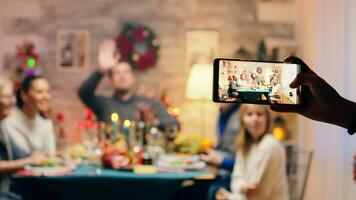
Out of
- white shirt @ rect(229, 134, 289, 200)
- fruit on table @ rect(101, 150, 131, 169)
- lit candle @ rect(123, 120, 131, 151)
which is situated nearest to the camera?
white shirt @ rect(229, 134, 289, 200)

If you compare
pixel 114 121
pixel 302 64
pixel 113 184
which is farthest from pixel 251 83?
pixel 114 121

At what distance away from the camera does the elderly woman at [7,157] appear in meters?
2.72

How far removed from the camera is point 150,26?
3596 mm

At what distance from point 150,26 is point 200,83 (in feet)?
2.24

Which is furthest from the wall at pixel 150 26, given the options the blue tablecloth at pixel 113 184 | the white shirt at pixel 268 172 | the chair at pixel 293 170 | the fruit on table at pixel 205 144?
the white shirt at pixel 268 172

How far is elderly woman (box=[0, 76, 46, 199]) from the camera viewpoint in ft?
8.94

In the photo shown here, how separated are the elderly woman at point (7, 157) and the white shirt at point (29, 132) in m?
0.05

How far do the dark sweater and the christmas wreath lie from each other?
268mm

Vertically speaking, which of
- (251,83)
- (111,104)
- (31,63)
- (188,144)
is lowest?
(188,144)

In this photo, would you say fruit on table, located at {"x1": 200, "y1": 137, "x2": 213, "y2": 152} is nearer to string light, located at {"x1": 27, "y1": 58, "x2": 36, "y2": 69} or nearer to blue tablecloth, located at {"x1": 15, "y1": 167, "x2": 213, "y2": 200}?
blue tablecloth, located at {"x1": 15, "y1": 167, "x2": 213, "y2": 200}

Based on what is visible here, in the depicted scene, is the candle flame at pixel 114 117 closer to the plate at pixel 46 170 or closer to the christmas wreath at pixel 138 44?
the christmas wreath at pixel 138 44

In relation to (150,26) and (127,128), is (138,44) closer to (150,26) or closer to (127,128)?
(150,26)

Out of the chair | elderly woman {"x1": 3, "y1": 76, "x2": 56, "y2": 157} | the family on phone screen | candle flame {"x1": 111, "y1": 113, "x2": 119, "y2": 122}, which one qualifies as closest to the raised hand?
candle flame {"x1": 111, "y1": 113, "x2": 119, "y2": 122}

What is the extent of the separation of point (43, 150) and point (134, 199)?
2.99 feet
